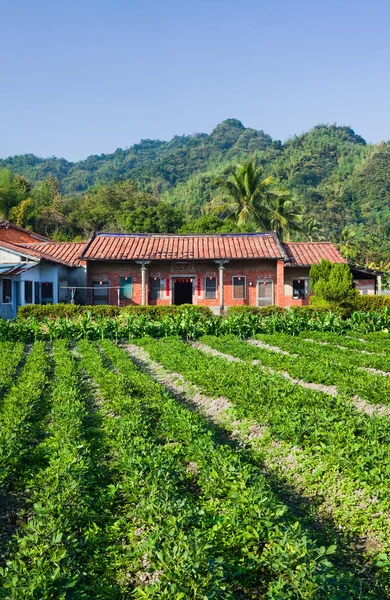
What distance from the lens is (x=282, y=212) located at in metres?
41.1

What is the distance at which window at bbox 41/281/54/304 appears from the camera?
27.7 m

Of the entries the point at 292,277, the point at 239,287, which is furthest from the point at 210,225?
the point at 292,277

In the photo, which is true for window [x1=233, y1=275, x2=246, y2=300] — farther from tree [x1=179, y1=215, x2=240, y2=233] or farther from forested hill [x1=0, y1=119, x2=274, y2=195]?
forested hill [x1=0, y1=119, x2=274, y2=195]

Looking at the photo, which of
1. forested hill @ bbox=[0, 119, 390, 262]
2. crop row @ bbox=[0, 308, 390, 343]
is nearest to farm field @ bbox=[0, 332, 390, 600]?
crop row @ bbox=[0, 308, 390, 343]

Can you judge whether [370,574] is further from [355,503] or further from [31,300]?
[31,300]

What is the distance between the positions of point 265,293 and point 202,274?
12.1ft

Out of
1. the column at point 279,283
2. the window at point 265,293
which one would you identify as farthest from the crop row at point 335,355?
the window at point 265,293

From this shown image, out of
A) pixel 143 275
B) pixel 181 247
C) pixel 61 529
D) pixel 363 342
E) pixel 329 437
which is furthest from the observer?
pixel 181 247

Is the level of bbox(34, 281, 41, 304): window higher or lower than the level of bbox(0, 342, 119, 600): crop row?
higher

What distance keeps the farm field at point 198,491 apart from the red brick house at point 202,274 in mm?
19020

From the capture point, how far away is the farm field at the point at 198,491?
3.61 metres

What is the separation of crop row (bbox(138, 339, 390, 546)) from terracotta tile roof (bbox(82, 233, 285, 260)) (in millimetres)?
18792

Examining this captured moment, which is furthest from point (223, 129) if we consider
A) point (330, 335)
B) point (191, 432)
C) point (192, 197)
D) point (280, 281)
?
point (191, 432)

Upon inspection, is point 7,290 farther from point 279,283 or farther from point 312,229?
point 312,229
